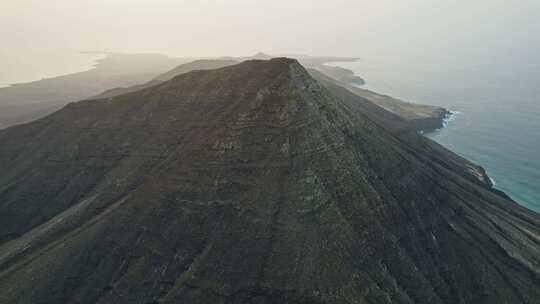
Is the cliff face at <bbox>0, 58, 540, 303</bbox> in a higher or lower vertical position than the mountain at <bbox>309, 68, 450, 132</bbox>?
higher

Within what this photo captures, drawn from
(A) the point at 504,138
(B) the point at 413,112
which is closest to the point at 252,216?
(A) the point at 504,138

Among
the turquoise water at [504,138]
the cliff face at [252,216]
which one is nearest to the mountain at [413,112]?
the turquoise water at [504,138]

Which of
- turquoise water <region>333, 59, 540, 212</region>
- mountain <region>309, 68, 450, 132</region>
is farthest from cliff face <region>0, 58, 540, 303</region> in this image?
mountain <region>309, 68, 450, 132</region>

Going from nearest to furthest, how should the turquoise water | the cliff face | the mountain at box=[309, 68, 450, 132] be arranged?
the cliff face < the turquoise water < the mountain at box=[309, 68, 450, 132]

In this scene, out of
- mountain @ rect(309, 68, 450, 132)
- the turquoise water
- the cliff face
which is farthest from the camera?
mountain @ rect(309, 68, 450, 132)

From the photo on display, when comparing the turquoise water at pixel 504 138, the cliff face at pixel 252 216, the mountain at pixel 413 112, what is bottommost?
the turquoise water at pixel 504 138

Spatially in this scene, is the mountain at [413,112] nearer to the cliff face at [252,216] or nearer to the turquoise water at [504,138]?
the turquoise water at [504,138]

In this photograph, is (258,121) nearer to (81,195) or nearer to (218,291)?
(218,291)

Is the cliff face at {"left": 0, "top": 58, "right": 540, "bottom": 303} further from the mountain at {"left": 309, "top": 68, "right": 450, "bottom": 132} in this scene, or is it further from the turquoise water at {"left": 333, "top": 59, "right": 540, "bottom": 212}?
the mountain at {"left": 309, "top": 68, "right": 450, "bottom": 132}

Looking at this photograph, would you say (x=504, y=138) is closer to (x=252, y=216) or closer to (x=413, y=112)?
(x=413, y=112)

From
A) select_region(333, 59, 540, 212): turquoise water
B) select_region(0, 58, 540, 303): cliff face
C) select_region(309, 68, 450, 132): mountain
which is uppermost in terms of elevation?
select_region(0, 58, 540, 303): cliff face
